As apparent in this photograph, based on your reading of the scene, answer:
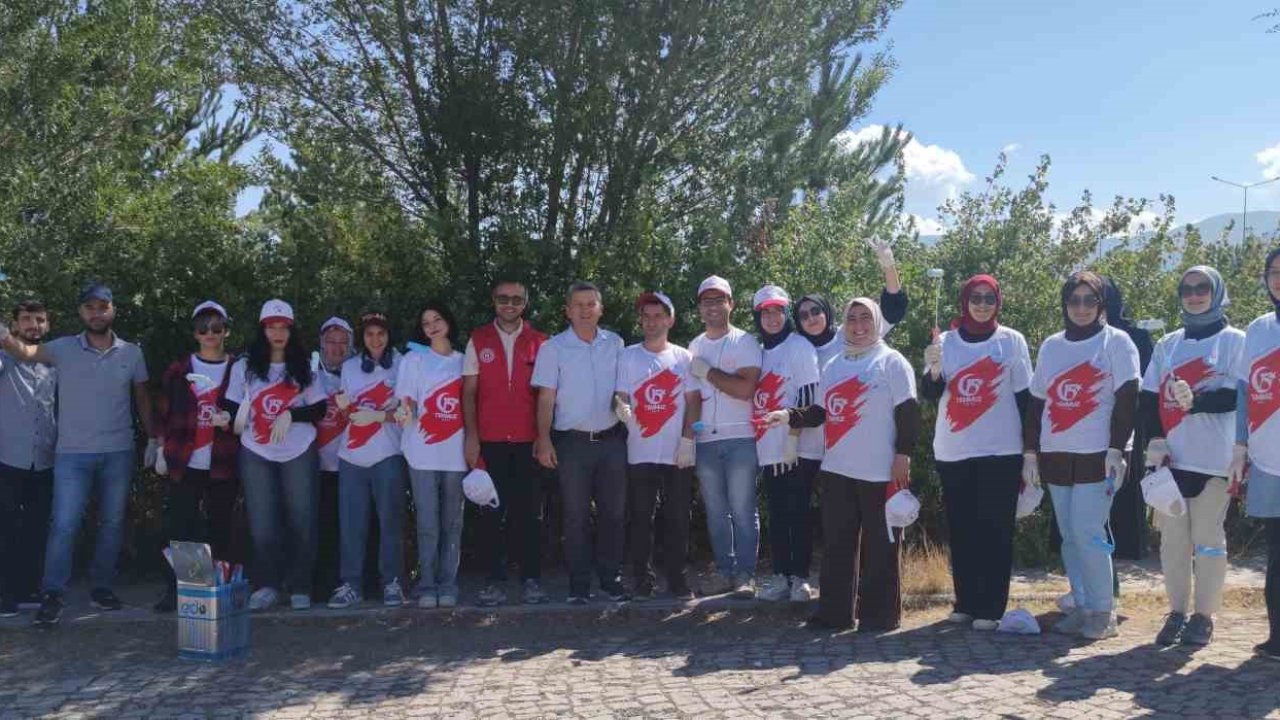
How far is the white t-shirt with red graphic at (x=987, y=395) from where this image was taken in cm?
617

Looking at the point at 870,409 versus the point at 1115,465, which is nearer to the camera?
the point at 1115,465

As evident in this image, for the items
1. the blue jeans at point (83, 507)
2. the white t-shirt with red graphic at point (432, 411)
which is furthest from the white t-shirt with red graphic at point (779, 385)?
the blue jeans at point (83, 507)

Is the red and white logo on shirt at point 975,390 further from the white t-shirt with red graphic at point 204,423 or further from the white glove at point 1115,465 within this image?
the white t-shirt with red graphic at point 204,423

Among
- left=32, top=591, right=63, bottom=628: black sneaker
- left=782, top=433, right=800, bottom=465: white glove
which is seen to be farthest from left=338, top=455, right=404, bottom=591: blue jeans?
left=782, top=433, right=800, bottom=465: white glove

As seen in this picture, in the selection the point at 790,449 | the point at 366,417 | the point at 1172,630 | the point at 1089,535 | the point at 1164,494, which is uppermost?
the point at 366,417

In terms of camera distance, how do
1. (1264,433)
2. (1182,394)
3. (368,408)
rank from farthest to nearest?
(368,408) → (1182,394) → (1264,433)

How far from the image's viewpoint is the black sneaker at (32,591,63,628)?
654 cm

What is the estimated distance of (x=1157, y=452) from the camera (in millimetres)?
5949

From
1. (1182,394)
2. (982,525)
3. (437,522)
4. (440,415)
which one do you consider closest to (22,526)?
(437,522)

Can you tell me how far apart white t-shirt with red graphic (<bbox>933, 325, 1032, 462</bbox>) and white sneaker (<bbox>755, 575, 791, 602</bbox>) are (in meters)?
1.32

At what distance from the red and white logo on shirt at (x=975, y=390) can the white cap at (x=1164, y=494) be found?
0.89 meters

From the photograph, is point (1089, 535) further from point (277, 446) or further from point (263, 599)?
point (263, 599)

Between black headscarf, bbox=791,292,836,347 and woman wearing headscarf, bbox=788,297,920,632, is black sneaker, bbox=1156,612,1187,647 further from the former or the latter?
black headscarf, bbox=791,292,836,347

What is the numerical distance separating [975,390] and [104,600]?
5364mm
